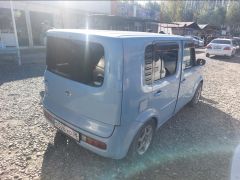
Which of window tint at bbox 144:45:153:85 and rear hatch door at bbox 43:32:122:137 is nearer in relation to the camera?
rear hatch door at bbox 43:32:122:137

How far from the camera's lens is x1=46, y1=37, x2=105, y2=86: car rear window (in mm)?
2635

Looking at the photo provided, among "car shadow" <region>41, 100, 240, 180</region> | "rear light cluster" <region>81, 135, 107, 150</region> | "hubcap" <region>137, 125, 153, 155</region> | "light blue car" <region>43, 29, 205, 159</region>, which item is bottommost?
"car shadow" <region>41, 100, 240, 180</region>

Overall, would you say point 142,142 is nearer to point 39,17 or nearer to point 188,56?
point 188,56

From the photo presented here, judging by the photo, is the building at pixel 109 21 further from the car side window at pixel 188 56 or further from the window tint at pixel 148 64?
the window tint at pixel 148 64

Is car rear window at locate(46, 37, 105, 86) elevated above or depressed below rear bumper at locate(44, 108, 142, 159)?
above

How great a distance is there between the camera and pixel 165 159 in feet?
11.5

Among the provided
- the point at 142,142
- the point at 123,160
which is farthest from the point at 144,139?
the point at 123,160

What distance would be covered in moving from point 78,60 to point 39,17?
15173 millimetres

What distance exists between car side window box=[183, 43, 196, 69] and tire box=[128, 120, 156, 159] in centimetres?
161

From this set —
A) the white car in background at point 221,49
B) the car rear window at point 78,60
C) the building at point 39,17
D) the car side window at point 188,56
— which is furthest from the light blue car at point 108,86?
the white car in background at point 221,49

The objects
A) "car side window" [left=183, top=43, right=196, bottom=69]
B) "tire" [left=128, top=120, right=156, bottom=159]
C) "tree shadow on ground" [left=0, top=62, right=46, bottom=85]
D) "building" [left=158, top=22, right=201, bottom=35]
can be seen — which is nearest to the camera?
"tire" [left=128, top=120, right=156, bottom=159]

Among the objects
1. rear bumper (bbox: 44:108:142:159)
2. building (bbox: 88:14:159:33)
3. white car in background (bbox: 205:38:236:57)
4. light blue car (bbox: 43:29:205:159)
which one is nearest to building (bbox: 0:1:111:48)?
building (bbox: 88:14:159:33)

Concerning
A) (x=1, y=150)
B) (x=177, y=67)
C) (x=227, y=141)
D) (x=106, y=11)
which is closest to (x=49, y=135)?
(x=1, y=150)

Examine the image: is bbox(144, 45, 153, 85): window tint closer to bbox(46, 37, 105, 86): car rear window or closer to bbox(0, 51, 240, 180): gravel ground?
bbox(46, 37, 105, 86): car rear window
